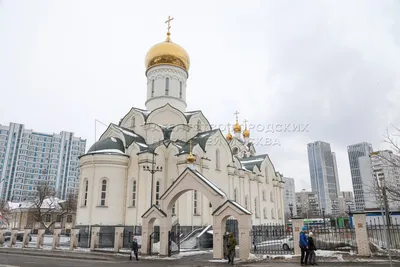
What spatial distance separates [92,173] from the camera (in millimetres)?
22984

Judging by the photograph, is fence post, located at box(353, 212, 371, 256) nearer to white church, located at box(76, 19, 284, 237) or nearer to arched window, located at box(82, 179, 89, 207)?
white church, located at box(76, 19, 284, 237)

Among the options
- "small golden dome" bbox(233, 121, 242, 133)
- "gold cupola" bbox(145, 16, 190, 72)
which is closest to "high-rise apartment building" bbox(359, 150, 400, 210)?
"gold cupola" bbox(145, 16, 190, 72)

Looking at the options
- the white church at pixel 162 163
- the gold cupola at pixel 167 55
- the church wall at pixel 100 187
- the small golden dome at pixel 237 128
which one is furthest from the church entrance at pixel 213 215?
the small golden dome at pixel 237 128

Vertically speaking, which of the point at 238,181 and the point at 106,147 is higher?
the point at 106,147

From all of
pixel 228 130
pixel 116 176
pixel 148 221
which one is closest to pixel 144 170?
pixel 116 176

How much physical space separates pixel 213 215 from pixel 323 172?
103560 mm

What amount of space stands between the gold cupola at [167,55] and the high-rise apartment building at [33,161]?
6295 cm

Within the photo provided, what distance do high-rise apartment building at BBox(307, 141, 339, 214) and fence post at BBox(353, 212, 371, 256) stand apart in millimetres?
100594

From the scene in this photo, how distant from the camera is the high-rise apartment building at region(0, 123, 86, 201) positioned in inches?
3196

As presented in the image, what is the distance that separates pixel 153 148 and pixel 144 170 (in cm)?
261

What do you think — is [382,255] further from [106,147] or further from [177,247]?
[106,147]

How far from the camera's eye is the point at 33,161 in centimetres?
8519

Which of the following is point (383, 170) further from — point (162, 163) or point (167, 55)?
point (167, 55)

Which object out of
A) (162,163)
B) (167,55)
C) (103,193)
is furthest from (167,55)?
(103,193)
